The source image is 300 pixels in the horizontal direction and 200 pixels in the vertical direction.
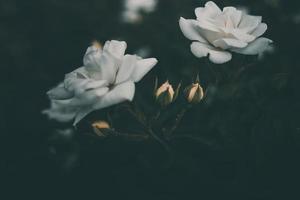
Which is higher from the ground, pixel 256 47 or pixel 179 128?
pixel 256 47

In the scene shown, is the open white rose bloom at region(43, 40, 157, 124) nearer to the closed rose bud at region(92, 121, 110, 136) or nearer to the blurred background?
the closed rose bud at region(92, 121, 110, 136)

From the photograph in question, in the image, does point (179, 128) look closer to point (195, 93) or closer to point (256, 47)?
point (195, 93)

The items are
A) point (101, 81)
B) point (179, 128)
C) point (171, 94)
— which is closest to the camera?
point (101, 81)

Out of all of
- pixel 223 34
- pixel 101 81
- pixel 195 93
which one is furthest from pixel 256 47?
pixel 101 81

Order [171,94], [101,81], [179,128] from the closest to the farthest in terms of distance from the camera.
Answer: [101,81] < [171,94] < [179,128]

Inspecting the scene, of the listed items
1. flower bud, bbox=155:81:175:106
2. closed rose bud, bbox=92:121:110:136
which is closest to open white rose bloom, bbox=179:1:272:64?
flower bud, bbox=155:81:175:106
